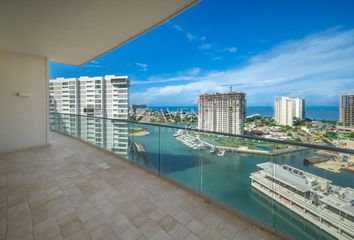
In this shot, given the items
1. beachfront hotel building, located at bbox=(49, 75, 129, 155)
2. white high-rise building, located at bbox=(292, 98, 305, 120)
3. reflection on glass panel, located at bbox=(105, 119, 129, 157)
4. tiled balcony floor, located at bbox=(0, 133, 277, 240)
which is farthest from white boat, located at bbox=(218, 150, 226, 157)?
white high-rise building, located at bbox=(292, 98, 305, 120)

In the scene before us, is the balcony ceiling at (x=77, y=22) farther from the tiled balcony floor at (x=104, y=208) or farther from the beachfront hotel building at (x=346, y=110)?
the beachfront hotel building at (x=346, y=110)

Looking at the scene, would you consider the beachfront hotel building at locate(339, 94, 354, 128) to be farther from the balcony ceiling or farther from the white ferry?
the balcony ceiling

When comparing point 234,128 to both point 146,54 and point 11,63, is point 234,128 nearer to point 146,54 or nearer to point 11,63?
point 11,63

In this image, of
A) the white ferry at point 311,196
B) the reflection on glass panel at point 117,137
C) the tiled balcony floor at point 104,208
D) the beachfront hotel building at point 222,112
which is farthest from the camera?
the beachfront hotel building at point 222,112

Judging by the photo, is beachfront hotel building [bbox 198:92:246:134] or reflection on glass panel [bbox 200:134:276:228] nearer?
reflection on glass panel [bbox 200:134:276:228]

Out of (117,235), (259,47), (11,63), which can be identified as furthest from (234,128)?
(259,47)

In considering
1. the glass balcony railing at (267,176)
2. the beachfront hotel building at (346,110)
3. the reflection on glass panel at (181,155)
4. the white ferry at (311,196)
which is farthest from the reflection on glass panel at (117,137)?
the beachfront hotel building at (346,110)
